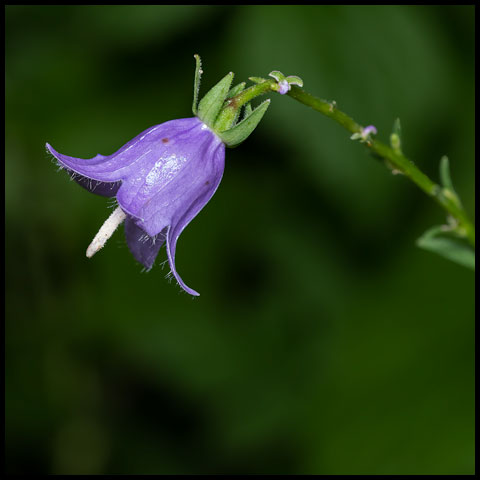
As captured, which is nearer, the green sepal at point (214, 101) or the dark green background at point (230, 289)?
the green sepal at point (214, 101)

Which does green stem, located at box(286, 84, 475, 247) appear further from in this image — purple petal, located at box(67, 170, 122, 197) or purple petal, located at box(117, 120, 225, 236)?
purple petal, located at box(67, 170, 122, 197)

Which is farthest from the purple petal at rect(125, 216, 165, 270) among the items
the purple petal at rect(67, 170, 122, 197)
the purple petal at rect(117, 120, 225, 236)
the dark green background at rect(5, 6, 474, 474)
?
the dark green background at rect(5, 6, 474, 474)

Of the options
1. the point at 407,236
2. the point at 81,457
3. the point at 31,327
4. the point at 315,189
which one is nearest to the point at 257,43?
the point at 315,189

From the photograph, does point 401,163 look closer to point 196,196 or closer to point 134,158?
point 196,196

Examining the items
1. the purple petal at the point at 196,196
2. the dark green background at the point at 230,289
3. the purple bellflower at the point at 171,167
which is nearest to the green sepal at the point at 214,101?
the purple bellflower at the point at 171,167

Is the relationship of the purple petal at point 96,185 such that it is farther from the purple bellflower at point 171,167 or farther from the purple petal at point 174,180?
the purple petal at point 174,180

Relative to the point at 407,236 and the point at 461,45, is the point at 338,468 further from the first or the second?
the point at 461,45
